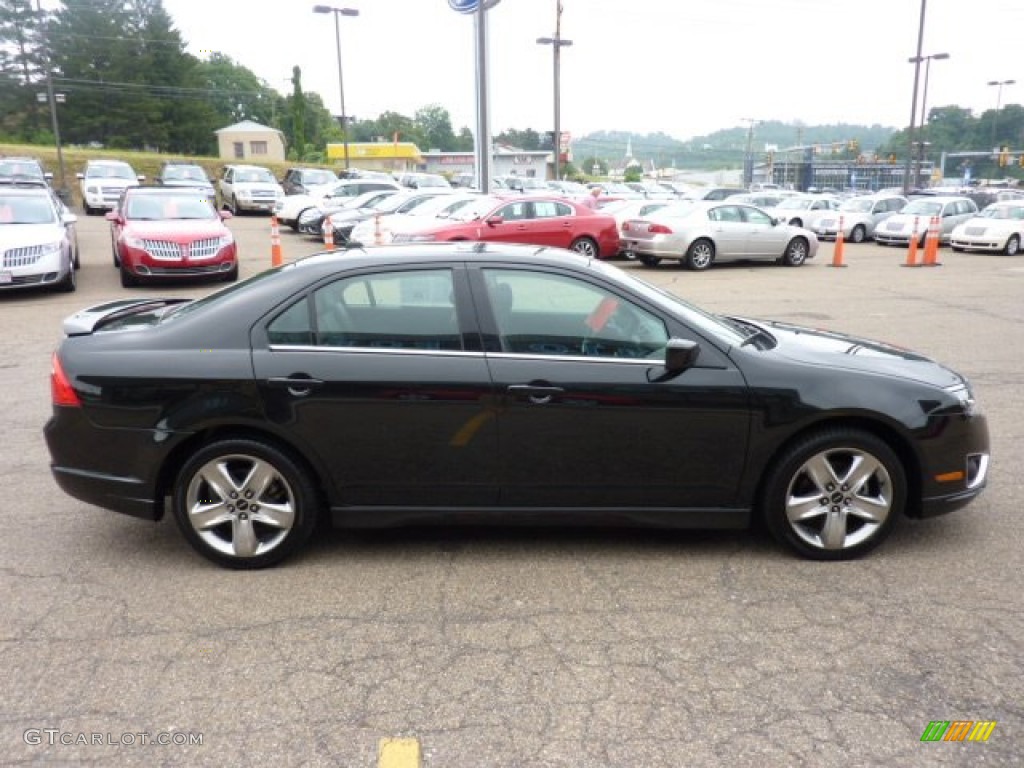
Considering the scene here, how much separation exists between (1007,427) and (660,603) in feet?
13.1

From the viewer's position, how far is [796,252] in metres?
18.7

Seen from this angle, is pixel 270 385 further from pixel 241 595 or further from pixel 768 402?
pixel 768 402

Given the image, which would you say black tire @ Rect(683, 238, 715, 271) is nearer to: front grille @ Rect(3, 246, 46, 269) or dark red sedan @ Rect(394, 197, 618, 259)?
dark red sedan @ Rect(394, 197, 618, 259)

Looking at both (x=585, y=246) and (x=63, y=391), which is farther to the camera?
(x=585, y=246)

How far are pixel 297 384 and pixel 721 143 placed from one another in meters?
176

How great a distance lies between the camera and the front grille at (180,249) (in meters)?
13.2

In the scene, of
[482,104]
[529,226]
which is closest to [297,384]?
[529,226]

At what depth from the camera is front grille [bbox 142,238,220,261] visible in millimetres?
13156

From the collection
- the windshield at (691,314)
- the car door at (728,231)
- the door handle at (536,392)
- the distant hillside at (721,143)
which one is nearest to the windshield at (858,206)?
the car door at (728,231)

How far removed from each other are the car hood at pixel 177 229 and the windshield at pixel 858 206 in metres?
20.1

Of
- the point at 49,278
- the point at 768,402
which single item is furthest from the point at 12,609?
the point at 49,278

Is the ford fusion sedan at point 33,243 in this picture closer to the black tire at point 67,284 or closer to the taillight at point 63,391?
the black tire at point 67,284

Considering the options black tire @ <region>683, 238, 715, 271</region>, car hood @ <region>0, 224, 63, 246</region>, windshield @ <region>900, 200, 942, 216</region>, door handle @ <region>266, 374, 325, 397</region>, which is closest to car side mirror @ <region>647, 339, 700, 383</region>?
door handle @ <region>266, 374, 325, 397</region>

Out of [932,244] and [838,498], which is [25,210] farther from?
[932,244]
